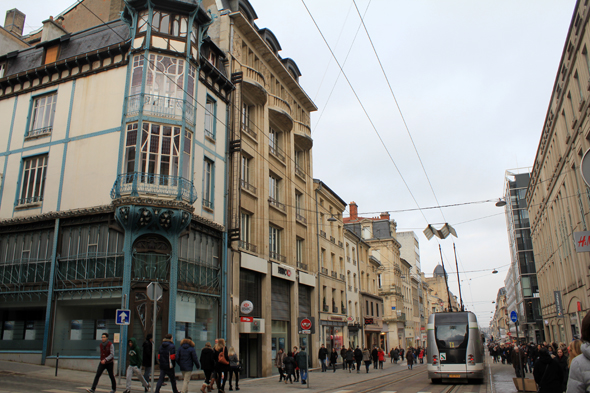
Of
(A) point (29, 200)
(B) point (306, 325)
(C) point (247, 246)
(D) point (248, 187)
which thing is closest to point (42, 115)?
(A) point (29, 200)

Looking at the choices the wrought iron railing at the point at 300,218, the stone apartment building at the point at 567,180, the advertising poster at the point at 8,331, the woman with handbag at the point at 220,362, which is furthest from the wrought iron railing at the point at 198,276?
the stone apartment building at the point at 567,180

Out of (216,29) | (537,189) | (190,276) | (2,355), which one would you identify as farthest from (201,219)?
(537,189)

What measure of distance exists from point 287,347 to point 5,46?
23329 millimetres

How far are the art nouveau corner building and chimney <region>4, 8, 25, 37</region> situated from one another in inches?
454

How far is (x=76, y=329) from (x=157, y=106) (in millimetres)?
9291

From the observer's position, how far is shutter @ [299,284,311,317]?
98.2 ft

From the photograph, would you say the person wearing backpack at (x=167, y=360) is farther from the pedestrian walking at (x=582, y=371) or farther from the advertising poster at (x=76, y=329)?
the pedestrian walking at (x=582, y=371)

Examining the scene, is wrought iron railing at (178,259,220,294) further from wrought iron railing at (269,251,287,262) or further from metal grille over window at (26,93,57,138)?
metal grille over window at (26,93,57,138)

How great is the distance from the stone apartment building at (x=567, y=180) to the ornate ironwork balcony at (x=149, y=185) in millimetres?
15087

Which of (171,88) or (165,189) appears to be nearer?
(165,189)

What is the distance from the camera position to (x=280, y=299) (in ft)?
87.9

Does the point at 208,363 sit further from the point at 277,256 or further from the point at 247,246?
the point at 277,256

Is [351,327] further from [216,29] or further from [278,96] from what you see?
[216,29]

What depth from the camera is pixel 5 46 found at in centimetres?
2561
